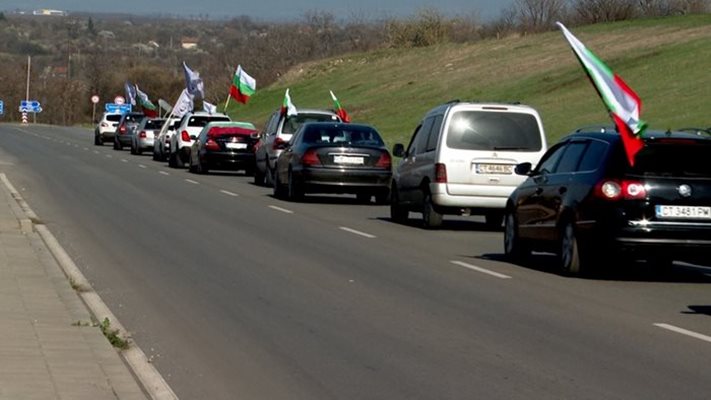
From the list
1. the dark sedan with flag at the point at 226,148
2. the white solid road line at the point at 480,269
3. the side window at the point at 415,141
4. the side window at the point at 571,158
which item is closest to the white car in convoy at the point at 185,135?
the dark sedan with flag at the point at 226,148

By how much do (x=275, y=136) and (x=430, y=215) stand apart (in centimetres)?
1147

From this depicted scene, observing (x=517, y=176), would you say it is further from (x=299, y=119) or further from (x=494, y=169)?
(x=299, y=119)

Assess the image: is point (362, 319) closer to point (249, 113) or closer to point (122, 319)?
point (122, 319)

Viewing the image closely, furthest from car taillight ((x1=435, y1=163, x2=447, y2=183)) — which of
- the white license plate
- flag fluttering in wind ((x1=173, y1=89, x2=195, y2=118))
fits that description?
flag fluttering in wind ((x1=173, y1=89, x2=195, y2=118))

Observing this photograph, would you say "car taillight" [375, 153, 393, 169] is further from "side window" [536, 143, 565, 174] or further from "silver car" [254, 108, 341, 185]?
"side window" [536, 143, 565, 174]

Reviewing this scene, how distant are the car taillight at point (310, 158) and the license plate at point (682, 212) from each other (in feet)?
43.7

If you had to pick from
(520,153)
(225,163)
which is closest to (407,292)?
(520,153)

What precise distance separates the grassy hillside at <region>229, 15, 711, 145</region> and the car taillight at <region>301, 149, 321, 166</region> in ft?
61.4

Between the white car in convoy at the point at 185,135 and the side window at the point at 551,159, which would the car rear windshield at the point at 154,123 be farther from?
the side window at the point at 551,159

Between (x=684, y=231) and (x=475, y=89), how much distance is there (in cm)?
5690

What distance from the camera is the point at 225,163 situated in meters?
40.4

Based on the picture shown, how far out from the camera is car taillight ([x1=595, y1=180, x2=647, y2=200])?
15.8m

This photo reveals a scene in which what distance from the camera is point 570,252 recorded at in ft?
53.7

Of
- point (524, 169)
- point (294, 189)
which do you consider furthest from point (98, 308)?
point (294, 189)
